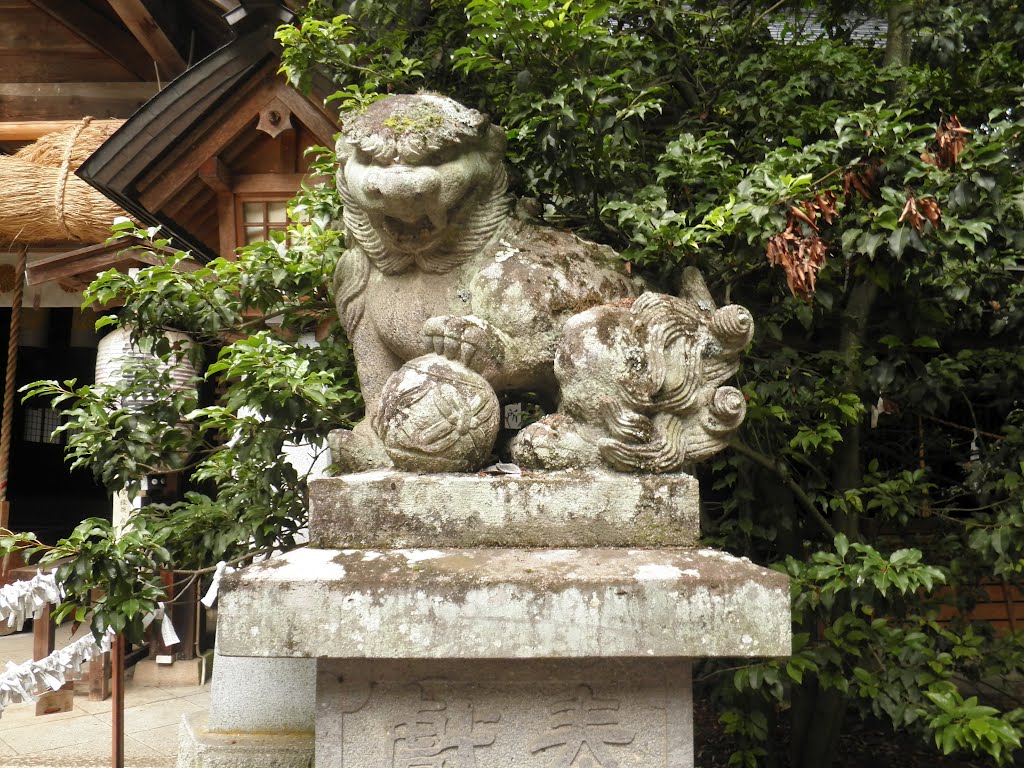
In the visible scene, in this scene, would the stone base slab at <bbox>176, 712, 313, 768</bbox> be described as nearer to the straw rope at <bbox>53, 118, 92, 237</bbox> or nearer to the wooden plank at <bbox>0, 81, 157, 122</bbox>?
the straw rope at <bbox>53, 118, 92, 237</bbox>

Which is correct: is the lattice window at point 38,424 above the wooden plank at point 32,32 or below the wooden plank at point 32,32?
below

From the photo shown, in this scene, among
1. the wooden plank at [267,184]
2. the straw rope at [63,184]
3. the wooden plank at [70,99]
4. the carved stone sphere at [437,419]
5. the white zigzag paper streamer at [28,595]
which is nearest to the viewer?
the carved stone sphere at [437,419]

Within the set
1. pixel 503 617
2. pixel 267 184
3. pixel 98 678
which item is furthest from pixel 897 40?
pixel 98 678

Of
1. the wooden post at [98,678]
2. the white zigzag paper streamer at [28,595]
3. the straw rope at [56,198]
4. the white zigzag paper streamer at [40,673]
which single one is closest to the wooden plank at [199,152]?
the straw rope at [56,198]

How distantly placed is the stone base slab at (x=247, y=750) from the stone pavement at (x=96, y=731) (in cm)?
150

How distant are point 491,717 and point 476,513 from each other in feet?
1.66

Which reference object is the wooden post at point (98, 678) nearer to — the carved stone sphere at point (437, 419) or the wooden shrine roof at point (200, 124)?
the wooden shrine roof at point (200, 124)

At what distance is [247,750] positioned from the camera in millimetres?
3070

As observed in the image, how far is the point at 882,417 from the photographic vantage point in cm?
463

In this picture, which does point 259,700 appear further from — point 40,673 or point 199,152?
point 199,152

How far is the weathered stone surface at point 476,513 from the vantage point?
2.17 metres

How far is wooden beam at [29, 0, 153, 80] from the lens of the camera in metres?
6.57

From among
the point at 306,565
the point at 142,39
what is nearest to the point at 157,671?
the point at 142,39

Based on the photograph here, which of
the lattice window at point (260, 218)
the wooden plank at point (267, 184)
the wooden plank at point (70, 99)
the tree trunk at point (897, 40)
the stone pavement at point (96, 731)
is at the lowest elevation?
the stone pavement at point (96, 731)
